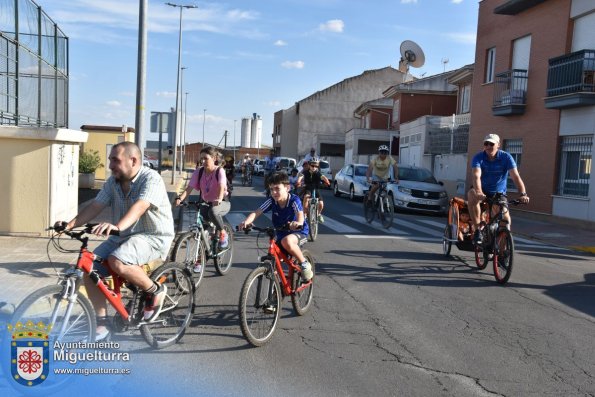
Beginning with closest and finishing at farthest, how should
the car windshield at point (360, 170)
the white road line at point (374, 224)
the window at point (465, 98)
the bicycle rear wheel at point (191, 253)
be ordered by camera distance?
the bicycle rear wheel at point (191, 253), the white road line at point (374, 224), the car windshield at point (360, 170), the window at point (465, 98)

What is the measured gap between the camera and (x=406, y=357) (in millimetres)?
5027

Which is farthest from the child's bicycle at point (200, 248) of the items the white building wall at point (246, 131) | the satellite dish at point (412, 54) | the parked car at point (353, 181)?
the white building wall at point (246, 131)

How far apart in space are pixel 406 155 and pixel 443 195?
15894 millimetres

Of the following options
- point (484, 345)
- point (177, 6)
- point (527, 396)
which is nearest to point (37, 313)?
point (527, 396)

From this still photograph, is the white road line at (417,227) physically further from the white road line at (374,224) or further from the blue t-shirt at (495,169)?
the blue t-shirt at (495,169)

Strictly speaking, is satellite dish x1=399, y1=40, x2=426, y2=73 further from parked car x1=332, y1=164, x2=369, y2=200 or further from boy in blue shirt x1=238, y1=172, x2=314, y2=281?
boy in blue shirt x1=238, y1=172, x2=314, y2=281

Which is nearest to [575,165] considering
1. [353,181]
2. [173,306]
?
[353,181]

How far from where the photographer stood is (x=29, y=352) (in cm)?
387

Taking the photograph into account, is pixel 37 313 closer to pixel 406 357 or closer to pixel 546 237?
pixel 406 357

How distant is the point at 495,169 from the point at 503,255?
132cm

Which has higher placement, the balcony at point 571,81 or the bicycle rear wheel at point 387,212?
the balcony at point 571,81

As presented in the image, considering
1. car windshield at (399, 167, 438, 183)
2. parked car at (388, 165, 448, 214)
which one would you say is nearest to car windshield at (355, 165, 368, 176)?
car windshield at (399, 167, 438, 183)

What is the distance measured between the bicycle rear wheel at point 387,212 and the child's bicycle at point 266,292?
325 inches

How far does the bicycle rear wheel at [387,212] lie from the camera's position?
1384 cm
